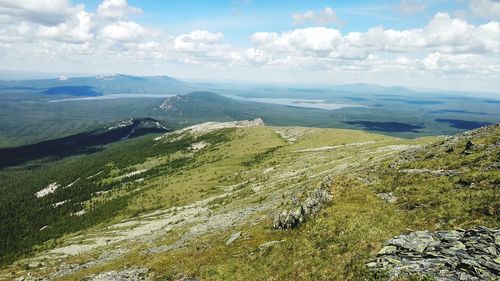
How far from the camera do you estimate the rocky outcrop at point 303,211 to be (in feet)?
132

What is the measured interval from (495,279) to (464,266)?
1.67 meters

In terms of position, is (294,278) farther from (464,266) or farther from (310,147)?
(310,147)

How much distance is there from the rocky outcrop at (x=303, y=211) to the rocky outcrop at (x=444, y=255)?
44.2ft

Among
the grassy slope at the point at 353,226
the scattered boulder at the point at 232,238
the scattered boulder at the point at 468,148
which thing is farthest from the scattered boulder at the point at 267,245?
the scattered boulder at the point at 468,148

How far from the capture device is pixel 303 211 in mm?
40969

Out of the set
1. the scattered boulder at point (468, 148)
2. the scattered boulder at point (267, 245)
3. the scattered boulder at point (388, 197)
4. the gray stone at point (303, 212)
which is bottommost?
the scattered boulder at point (267, 245)

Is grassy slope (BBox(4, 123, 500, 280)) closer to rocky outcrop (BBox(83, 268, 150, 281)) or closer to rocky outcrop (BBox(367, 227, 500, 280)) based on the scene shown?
rocky outcrop (BBox(83, 268, 150, 281))

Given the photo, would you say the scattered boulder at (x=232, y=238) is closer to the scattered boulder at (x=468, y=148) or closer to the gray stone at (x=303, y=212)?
the gray stone at (x=303, y=212)

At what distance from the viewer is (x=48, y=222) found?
17062 cm

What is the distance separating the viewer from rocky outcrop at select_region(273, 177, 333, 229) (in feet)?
132

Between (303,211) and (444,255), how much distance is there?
18691 mm

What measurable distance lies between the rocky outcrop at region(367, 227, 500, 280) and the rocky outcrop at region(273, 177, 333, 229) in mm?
13458

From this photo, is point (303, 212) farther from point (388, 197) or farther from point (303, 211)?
point (388, 197)

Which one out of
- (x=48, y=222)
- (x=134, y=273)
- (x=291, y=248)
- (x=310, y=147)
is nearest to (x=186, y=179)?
(x=310, y=147)
